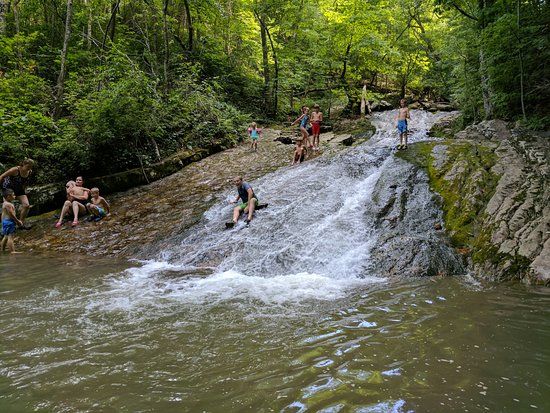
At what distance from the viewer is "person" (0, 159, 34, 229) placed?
32.8ft

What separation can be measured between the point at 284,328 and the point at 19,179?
10.2 meters

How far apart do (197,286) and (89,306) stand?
5.56 ft

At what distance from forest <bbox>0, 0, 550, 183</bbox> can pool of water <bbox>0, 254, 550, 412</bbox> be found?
842 centimetres

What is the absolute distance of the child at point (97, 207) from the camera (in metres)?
10.9

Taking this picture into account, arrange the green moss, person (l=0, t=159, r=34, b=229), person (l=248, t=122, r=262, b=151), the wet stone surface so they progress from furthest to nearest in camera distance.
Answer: person (l=248, t=122, r=262, b=151), person (l=0, t=159, r=34, b=229), the wet stone surface, the green moss

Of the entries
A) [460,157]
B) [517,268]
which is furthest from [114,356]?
[460,157]

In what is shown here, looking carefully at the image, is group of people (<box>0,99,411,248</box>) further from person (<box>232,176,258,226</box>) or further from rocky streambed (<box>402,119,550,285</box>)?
rocky streambed (<box>402,119,550,285</box>)

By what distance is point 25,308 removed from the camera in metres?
4.83

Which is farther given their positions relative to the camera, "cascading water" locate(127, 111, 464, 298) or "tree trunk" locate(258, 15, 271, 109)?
"tree trunk" locate(258, 15, 271, 109)

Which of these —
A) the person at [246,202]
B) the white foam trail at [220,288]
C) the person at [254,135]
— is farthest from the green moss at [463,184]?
the person at [254,135]

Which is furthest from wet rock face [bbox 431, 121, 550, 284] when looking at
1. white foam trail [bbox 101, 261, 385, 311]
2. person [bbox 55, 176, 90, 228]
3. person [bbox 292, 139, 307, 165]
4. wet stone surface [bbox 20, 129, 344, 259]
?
person [bbox 55, 176, 90, 228]

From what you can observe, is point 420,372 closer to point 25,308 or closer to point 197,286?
point 197,286

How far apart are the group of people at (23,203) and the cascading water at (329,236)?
12.6 feet

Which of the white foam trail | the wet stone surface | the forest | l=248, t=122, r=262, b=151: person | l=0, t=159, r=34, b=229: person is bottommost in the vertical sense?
the white foam trail
